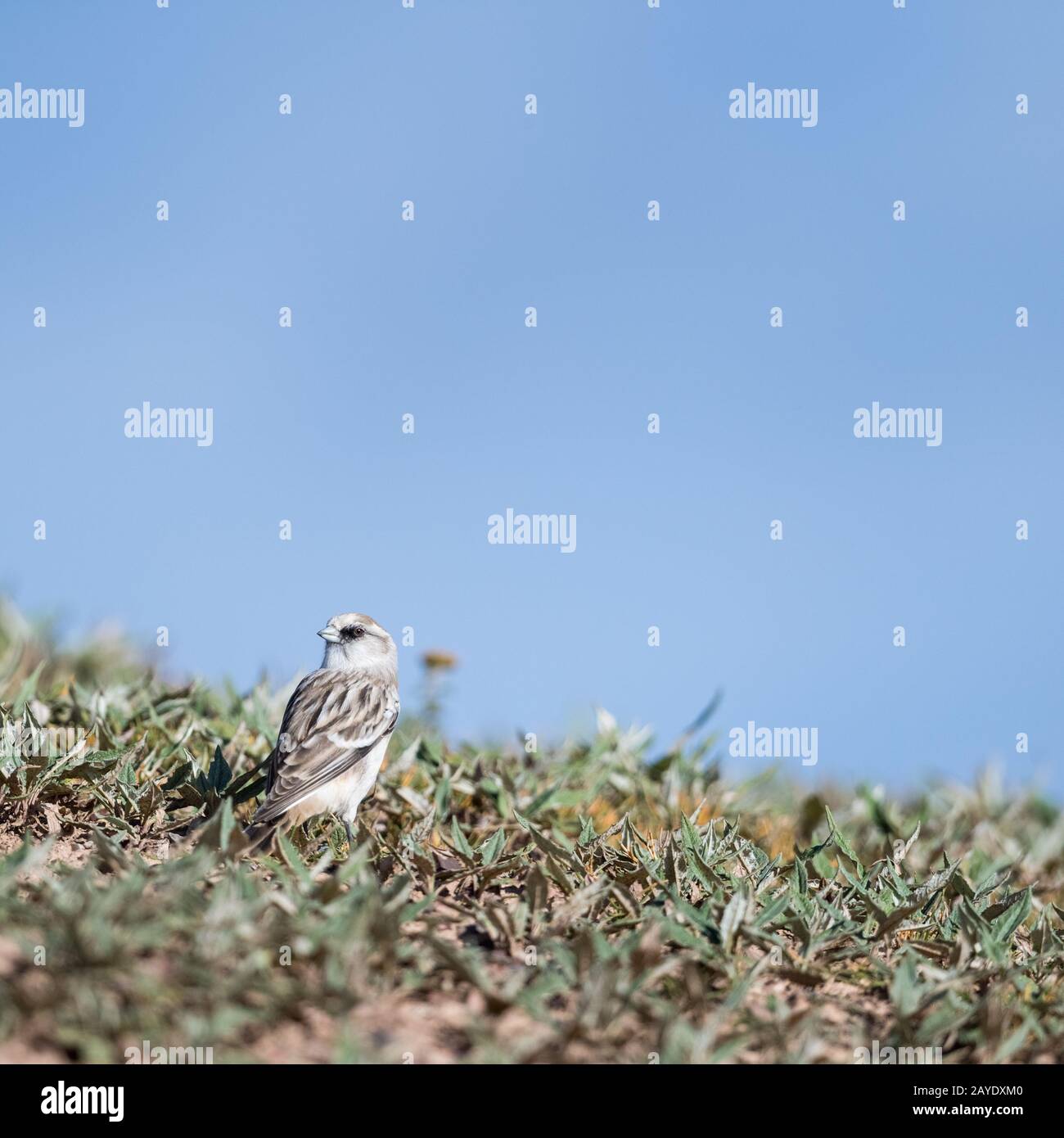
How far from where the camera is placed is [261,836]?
570 centimetres

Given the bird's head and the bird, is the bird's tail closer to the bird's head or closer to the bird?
the bird

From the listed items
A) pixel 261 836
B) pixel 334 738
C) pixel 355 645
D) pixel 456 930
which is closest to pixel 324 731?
pixel 334 738

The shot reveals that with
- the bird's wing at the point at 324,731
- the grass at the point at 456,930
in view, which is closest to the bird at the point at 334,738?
the bird's wing at the point at 324,731

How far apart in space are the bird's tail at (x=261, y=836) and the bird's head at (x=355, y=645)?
2.05 metres

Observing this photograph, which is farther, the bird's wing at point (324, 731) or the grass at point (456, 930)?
the bird's wing at point (324, 731)

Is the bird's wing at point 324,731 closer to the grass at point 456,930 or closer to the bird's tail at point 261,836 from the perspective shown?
the bird's tail at point 261,836

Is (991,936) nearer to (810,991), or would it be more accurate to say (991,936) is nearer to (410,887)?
(810,991)

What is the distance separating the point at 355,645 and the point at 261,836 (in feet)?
8.38

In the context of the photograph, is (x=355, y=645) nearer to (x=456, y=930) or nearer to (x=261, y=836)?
(x=261, y=836)

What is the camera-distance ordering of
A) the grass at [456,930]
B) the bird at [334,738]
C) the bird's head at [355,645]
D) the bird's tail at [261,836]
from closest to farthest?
the grass at [456,930] → the bird's tail at [261,836] → the bird at [334,738] → the bird's head at [355,645]

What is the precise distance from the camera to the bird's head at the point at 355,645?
8094 mm

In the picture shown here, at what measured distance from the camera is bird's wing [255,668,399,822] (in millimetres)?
6230
